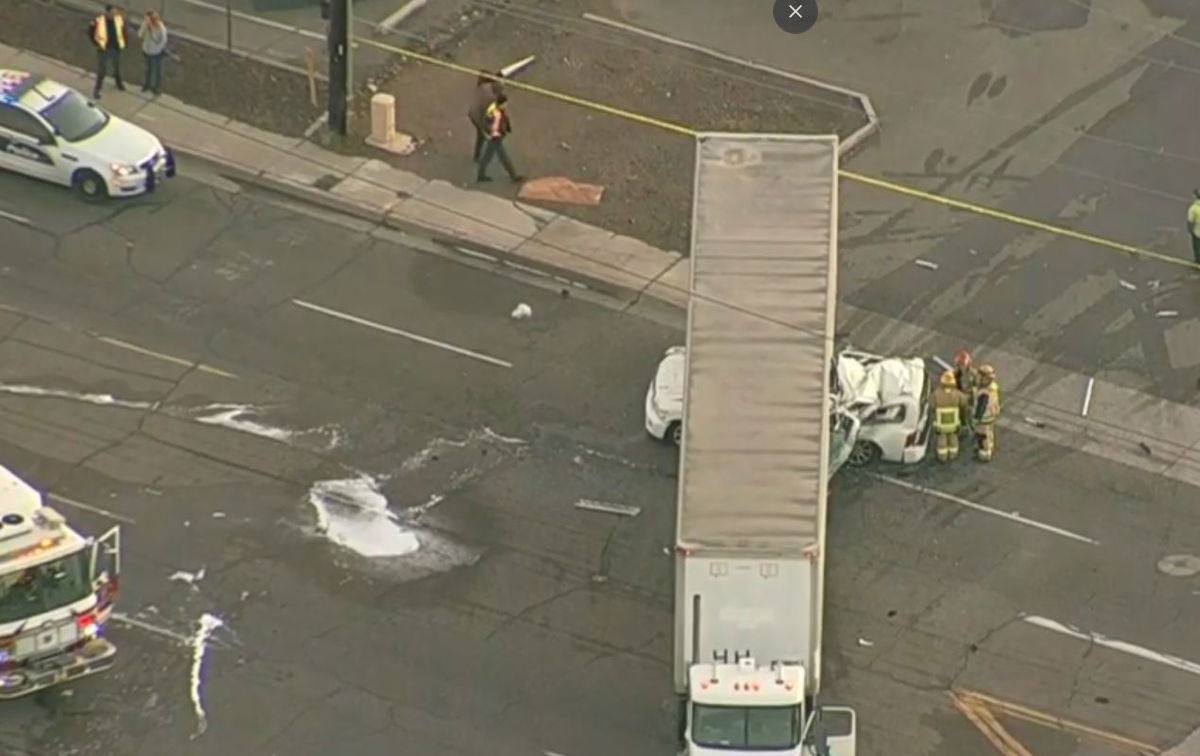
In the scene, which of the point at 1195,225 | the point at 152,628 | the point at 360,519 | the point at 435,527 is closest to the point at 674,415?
the point at 435,527

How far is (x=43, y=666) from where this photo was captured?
28812 millimetres

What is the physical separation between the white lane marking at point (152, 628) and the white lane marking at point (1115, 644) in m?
9.67

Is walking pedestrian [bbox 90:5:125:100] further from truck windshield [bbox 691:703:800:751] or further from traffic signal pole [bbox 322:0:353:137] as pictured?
truck windshield [bbox 691:703:800:751]

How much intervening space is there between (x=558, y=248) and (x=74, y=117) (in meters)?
7.26

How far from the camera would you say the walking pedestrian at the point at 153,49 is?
134 ft

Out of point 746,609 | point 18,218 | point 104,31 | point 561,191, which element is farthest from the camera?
point 104,31

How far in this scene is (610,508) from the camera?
33.4 metres

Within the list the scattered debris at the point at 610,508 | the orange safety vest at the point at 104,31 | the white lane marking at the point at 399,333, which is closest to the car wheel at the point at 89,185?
the orange safety vest at the point at 104,31

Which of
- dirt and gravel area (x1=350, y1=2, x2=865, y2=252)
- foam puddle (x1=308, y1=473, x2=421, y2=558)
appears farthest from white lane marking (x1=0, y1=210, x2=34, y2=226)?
foam puddle (x1=308, y1=473, x2=421, y2=558)

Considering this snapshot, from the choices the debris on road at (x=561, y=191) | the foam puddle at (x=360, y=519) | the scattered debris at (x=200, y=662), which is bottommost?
the scattered debris at (x=200, y=662)

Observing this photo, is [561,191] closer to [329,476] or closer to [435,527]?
[329,476]

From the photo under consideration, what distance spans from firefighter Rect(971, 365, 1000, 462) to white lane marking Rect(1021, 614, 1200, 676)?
3.14 metres

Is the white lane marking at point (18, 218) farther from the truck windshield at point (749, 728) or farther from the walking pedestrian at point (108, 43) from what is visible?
the truck windshield at point (749, 728)

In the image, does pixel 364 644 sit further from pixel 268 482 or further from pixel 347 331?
pixel 347 331
